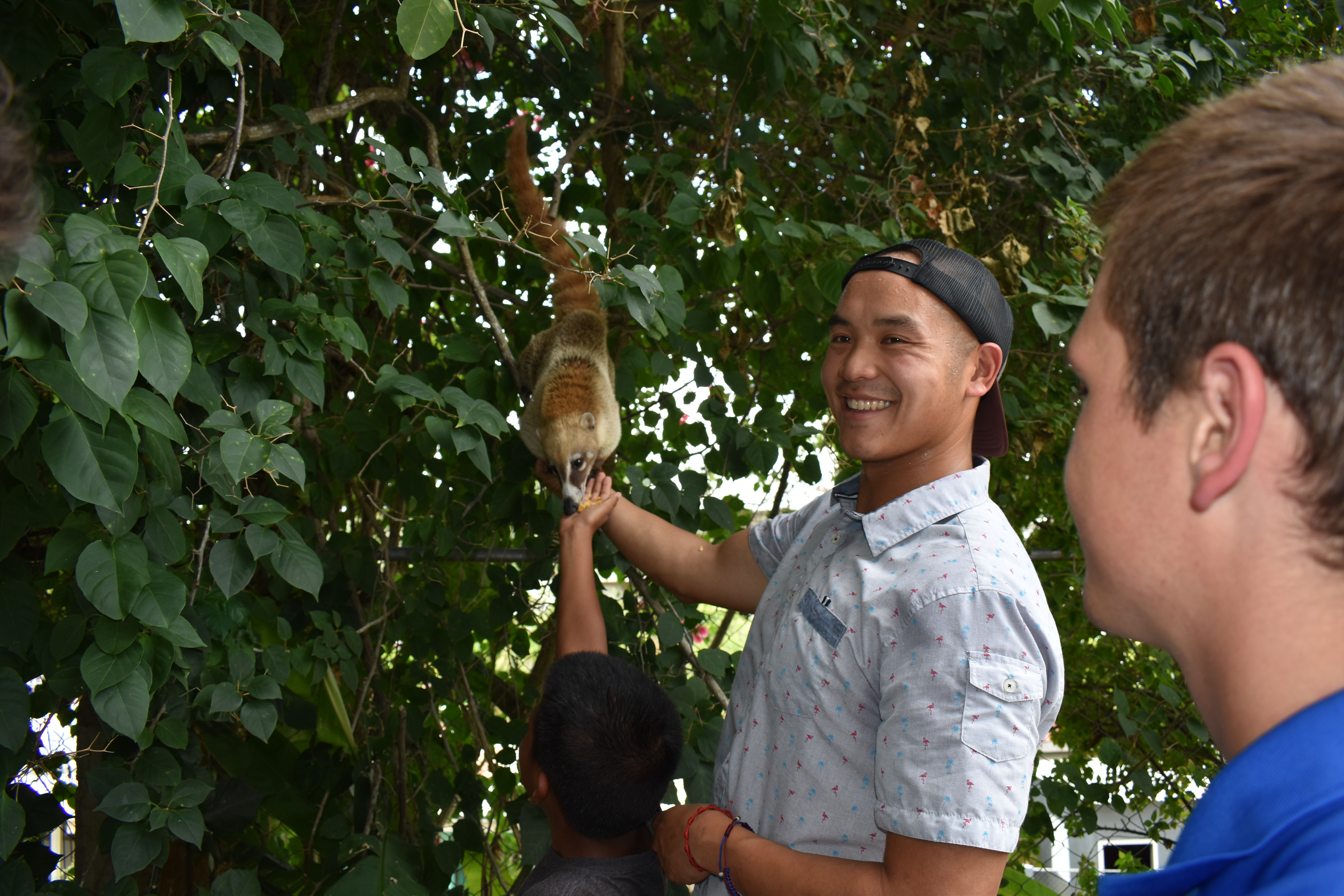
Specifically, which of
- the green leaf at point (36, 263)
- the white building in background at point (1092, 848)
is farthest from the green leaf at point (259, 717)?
the white building in background at point (1092, 848)

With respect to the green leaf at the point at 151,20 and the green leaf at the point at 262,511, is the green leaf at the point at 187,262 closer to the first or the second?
the green leaf at the point at 151,20

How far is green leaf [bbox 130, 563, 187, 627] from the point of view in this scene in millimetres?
1359

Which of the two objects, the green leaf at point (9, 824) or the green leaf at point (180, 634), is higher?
the green leaf at point (180, 634)

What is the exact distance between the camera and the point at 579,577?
6.36ft

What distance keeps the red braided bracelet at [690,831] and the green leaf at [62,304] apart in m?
1.08

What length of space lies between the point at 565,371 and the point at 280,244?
1.06 meters

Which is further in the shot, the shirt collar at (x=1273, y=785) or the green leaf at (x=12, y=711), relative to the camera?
the green leaf at (x=12, y=711)

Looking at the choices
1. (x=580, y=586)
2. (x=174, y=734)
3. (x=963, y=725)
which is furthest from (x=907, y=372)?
(x=174, y=734)

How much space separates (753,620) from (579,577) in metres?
0.46

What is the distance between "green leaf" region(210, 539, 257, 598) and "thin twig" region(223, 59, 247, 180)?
2.05 ft

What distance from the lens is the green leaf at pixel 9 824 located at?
1377mm

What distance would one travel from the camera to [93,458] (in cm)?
124

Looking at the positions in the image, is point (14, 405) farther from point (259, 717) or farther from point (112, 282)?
point (259, 717)

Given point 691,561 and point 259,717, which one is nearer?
point 259,717
